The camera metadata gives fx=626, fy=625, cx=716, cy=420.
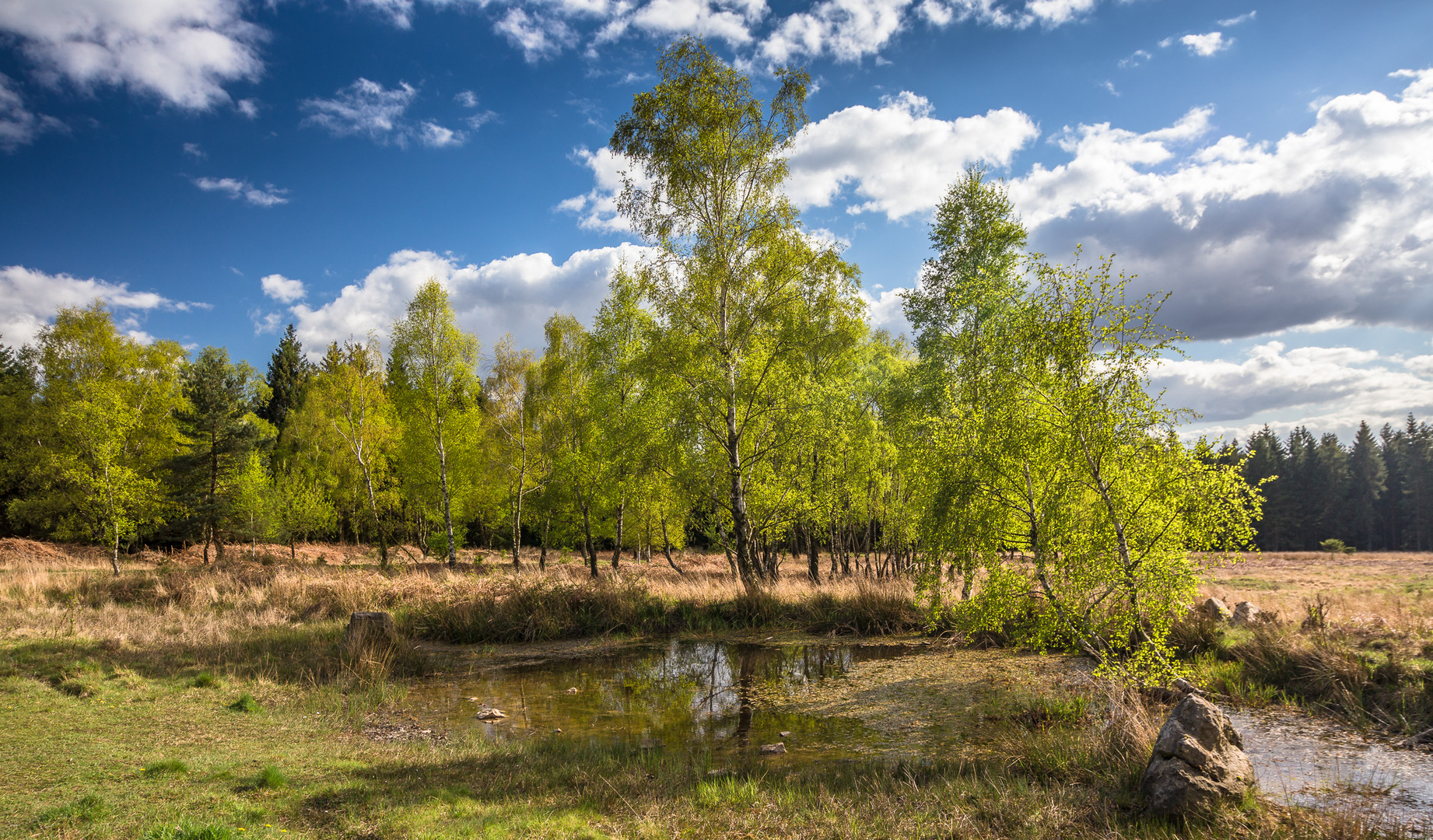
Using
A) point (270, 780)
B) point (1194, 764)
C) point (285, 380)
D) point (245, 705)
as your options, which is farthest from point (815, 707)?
point (285, 380)

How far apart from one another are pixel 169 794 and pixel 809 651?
1110cm

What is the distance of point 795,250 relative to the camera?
1633 centimetres

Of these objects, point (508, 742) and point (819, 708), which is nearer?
point (508, 742)

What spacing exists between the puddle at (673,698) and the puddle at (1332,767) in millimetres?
4220

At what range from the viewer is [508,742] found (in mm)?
8188

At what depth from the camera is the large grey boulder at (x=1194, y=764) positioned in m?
5.34

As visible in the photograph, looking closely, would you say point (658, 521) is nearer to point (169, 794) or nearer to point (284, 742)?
point (284, 742)

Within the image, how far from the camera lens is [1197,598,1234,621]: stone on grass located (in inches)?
468

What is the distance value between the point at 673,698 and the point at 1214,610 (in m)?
10.5

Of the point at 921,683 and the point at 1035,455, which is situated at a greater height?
the point at 1035,455

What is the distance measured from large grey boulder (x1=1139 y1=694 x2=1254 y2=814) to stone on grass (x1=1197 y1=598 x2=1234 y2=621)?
24.5ft

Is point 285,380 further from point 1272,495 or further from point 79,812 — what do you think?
point 1272,495

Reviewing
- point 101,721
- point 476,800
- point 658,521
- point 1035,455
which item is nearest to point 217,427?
point 658,521

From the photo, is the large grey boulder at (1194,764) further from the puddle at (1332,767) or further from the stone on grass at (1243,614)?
the stone on grass at (1243,614)
